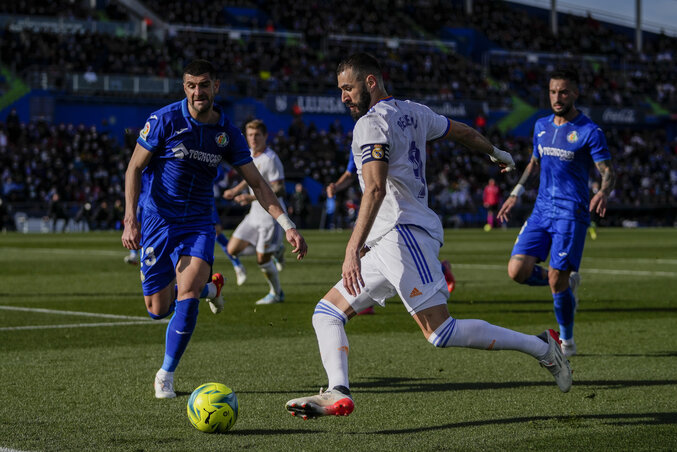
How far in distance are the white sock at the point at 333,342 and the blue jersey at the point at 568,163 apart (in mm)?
3770

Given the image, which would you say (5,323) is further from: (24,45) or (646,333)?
(24,45)

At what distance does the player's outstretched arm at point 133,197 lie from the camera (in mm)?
6477

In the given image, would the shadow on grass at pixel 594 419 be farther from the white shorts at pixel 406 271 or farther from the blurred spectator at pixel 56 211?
the blurred spectator at pixel 56 211

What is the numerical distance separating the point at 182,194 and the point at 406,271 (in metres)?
2.22

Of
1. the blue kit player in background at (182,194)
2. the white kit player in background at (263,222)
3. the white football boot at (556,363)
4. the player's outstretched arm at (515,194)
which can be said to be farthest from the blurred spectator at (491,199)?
Answer: the white football boot at (556,363)

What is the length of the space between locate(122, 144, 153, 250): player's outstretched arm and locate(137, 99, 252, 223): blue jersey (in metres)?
0.08

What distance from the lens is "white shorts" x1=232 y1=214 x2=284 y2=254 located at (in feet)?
42.6

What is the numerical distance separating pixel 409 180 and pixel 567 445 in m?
1.72

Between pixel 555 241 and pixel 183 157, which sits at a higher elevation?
pixel 183 157

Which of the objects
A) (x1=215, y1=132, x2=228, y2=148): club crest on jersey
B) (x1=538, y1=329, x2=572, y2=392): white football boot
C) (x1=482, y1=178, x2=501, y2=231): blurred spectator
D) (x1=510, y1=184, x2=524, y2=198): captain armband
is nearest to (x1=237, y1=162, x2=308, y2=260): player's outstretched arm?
(x1=215, y1=132, x2=228, y2=148): club crest on jersey

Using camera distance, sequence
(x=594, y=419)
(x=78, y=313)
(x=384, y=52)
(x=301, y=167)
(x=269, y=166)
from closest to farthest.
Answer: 1. (x=594, y=419)
2. (x=78, y=313)
3. (x=269, y=166)
4. (x=301, y=167)
5. (x=384, y=52)

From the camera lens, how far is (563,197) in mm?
8758

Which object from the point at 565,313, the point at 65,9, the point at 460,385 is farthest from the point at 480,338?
the point at 65,9

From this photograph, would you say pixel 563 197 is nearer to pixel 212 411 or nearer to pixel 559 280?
pixel 559 280
